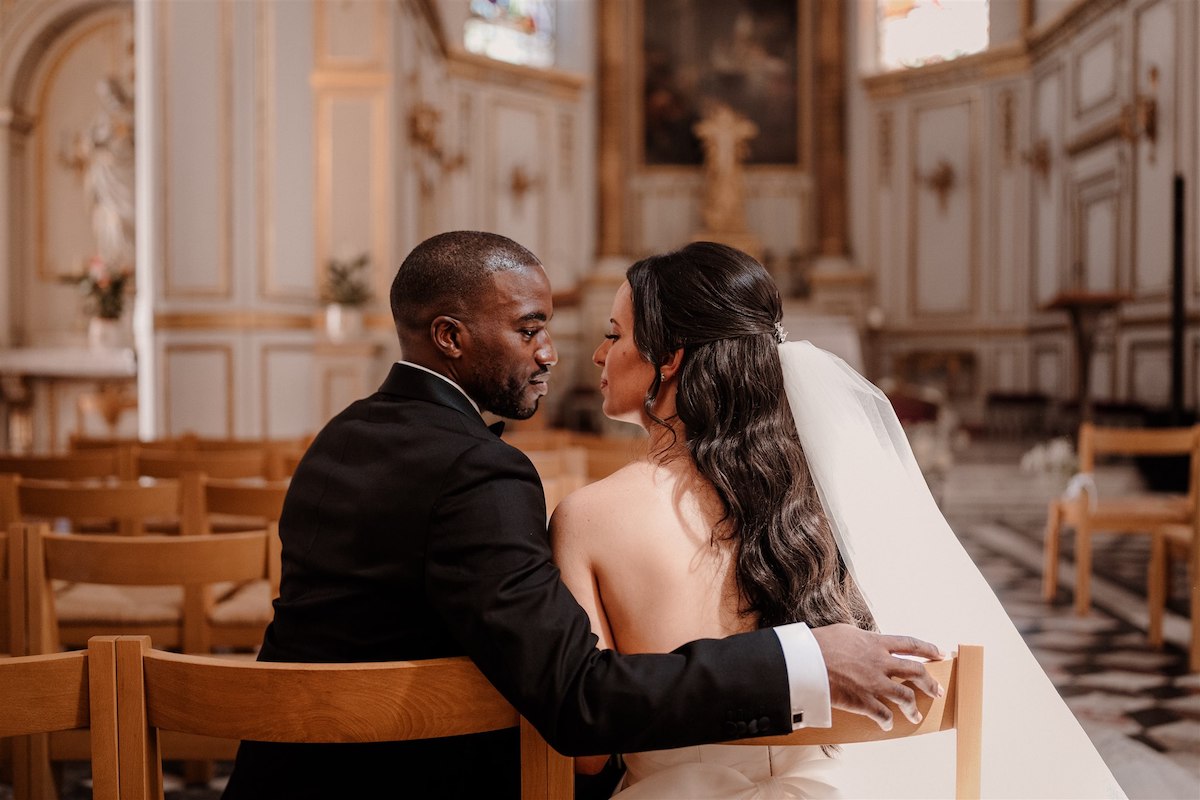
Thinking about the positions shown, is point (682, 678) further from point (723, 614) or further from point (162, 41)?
point (162, 41)

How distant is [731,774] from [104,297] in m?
8.32

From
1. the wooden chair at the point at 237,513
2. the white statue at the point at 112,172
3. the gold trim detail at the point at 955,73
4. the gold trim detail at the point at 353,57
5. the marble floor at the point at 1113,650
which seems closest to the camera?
the wooden chair at the point at 237,513

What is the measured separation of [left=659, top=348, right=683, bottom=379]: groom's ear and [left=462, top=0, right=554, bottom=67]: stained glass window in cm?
1156

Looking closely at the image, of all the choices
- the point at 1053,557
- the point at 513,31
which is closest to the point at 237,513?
the point at 1053,557

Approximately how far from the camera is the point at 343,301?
24.6 ft

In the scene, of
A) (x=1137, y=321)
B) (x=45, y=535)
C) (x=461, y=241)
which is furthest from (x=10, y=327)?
(x=1137, y=321)

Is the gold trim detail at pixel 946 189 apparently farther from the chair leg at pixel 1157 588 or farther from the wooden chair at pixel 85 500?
the wooden chair at pixel 85 500

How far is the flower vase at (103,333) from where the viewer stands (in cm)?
844

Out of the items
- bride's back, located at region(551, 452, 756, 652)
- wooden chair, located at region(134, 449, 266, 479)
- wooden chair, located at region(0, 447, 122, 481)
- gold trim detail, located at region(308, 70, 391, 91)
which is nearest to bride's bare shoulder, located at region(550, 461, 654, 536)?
bride's back, located at region(551, 452, 756, 652)

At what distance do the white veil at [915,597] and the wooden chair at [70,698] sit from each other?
3.05 ft

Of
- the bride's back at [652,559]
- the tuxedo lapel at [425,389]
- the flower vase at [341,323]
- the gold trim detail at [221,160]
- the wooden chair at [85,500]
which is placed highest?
the gold trim detail at [221,160]

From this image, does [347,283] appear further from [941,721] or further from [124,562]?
[941,721]

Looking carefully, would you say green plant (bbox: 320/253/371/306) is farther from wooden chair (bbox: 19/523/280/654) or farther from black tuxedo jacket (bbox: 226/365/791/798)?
black tuxedo jacket (bbox: 226/365/791/798)

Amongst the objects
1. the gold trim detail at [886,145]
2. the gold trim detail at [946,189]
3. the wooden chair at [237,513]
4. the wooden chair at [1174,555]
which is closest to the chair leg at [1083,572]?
the wooden chair at [1174,555]
